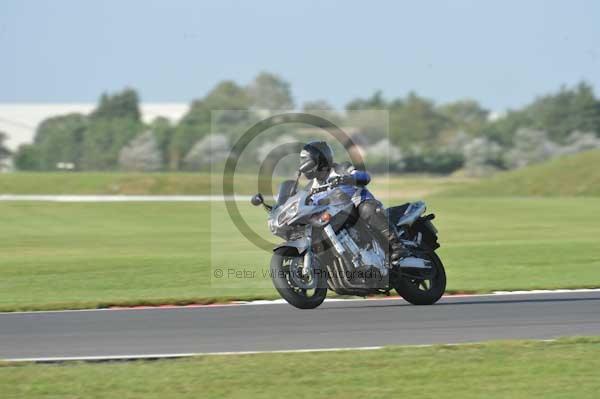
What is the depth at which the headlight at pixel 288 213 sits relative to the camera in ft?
45.4

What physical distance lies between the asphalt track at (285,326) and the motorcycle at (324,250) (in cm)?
36

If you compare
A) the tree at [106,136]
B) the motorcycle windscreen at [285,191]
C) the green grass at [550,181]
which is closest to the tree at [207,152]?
the tree at [106,136]

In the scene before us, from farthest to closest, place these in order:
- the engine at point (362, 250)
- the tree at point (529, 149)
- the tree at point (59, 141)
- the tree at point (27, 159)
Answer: the tree at point (529, 149) → the tree at point (59, 141) → the tree at point (27, 159) → the engine at point (362, 250)

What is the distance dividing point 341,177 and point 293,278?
1422mm

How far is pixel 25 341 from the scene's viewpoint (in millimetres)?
12055

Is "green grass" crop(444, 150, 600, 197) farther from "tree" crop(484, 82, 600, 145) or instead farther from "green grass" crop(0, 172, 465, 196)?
"tree" crop(484, 82, 600, 145)

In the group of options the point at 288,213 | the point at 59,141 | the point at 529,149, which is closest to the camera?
the point at 288,213

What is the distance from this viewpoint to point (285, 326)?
12922mm

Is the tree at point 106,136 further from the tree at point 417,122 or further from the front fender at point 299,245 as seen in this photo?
the front fender at point 299,245

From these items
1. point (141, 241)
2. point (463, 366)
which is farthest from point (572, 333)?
point (141, 241)

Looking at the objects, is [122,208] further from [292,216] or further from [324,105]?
[324,105]

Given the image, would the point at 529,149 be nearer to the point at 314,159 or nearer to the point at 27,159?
the point at 27,159

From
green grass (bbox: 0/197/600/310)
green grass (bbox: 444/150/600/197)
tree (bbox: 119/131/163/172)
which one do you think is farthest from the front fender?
tree (bbox: 119/131/163/172)

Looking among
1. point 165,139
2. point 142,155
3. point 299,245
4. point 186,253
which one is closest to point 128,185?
point 142,155
